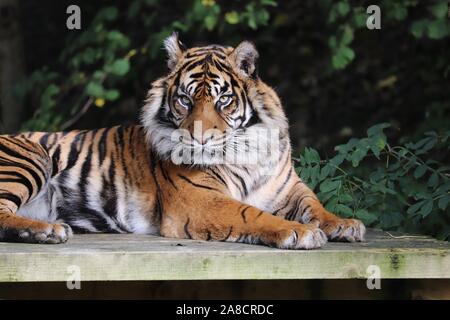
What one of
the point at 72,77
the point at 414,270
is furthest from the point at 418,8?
the point at 414,270

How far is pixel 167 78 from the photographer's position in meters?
4.43

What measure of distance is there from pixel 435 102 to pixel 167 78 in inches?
135

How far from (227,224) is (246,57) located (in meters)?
0.93

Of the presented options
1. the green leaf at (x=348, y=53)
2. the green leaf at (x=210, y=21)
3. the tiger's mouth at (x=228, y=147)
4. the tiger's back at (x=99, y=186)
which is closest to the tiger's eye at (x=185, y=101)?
the tiger's mouth at (x=228, y=147)

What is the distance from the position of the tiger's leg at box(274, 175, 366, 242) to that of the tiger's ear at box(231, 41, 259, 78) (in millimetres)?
642

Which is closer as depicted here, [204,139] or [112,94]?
[204,139]

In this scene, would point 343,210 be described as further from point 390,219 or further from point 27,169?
point 27,169

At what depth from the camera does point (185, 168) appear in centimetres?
420

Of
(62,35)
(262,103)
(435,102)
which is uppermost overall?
(62,35)

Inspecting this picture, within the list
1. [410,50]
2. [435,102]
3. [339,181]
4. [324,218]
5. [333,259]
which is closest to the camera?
[333,259]

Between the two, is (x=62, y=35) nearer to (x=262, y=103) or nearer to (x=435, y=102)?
(x=435, y=102)

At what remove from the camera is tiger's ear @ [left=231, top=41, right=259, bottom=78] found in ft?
13.9

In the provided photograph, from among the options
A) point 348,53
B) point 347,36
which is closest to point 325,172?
point 348,53

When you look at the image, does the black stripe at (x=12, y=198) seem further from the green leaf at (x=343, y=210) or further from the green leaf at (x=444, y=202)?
the green leaf at (x=444, y=202)
